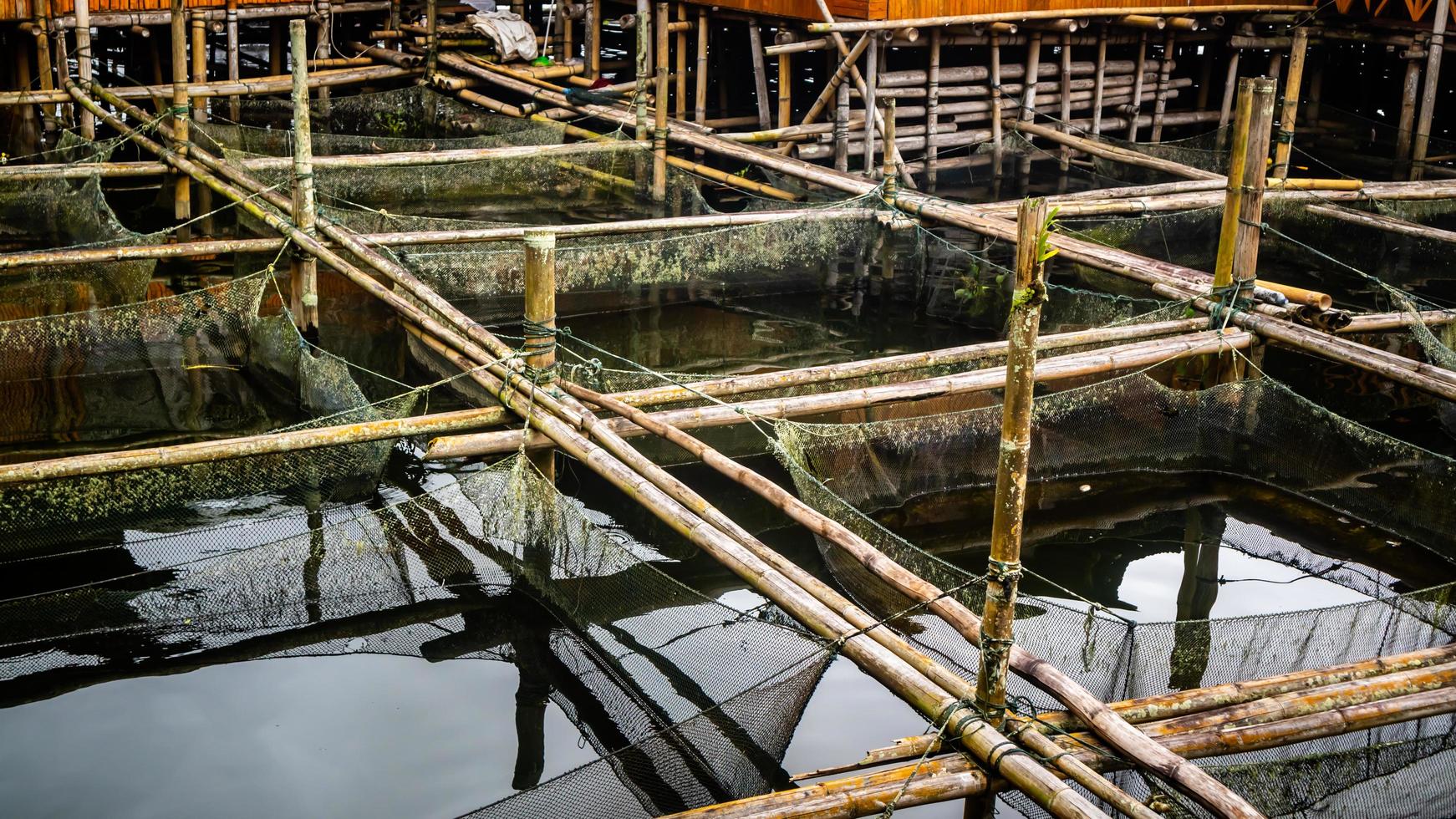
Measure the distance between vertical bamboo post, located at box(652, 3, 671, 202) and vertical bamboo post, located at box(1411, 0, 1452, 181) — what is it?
28.4 feet

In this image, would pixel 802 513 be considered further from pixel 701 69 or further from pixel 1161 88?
pixel 1161 88

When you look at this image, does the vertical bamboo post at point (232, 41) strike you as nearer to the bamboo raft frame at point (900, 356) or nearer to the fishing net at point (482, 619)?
the bamboo raft frame at point (900, 356)

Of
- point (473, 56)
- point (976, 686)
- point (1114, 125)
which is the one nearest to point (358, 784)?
point (976, 686)

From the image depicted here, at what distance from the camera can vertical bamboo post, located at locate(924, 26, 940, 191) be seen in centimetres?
1430

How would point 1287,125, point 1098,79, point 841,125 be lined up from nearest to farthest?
point 1287,125 < point 841,125 < point 1098,79

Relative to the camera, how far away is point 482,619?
661 cm

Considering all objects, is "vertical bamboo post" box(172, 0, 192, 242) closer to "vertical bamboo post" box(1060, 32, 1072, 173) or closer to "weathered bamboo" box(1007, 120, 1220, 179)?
"weathered bamboo" box(1007, 120, 1220, 179)

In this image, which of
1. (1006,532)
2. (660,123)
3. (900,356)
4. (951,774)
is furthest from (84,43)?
(951,774)

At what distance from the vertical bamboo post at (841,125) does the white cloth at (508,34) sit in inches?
156

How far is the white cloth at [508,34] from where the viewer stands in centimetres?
1545

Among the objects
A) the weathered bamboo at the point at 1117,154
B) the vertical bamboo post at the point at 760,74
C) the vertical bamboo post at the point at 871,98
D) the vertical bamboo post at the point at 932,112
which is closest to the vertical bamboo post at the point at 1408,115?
the weathered bamboo at the point at 1117,154

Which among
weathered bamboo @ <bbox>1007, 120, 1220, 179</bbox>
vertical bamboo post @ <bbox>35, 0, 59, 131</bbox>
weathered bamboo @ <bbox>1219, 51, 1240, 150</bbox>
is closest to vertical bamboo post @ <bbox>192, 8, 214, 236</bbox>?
vertical bamboo post @ <bbox>35, 0, 59, 131</bbox>

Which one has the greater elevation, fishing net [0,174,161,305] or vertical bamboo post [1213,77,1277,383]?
vertical bamboo post [1213,77,1277,383]

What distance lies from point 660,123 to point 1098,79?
21.1ft
